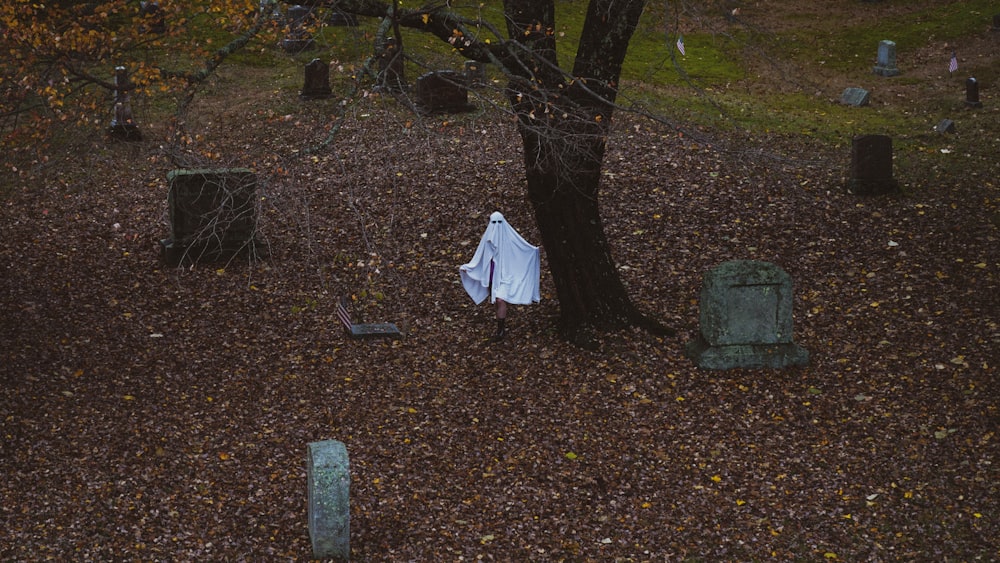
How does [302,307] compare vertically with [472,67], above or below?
below

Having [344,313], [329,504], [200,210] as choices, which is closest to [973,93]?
[344,313]

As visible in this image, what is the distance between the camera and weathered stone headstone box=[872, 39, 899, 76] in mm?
23750

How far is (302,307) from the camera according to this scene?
42.0 feet

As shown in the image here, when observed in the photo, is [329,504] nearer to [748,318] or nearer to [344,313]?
[344,313]

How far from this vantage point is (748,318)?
1109 centimetres

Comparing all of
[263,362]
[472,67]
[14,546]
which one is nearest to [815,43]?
[472,67]

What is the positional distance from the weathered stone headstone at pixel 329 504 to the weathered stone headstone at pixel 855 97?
647 inches

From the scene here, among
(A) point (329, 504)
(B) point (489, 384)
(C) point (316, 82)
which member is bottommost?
(B) point (489, 384)

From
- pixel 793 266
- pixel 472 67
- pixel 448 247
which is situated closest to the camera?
pixel 793 266

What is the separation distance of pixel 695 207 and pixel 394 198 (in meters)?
4.49

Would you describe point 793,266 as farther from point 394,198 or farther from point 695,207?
point 394,198

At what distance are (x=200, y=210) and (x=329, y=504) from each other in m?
7.18

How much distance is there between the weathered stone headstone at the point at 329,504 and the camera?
7.93 metres

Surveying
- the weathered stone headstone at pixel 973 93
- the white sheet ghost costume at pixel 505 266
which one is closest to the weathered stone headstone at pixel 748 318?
the white sheet ghost costume at pixel 505 266
